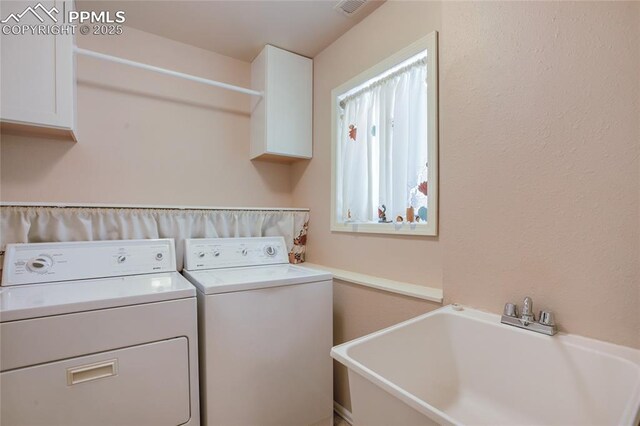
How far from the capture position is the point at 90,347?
1.14m

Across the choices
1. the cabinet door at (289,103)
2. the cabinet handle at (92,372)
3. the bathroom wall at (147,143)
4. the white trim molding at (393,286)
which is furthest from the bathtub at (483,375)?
the bathroom wall at (147,143)

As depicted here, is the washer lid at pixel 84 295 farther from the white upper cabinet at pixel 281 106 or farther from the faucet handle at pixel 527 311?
the faucet handle at pixel 527 311

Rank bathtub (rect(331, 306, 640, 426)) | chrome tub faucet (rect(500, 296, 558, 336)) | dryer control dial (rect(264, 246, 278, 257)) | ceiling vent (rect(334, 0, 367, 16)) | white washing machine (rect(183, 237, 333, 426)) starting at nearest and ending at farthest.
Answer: bathtub (rect(331, 306, 640, 426))
chrome tub faucet (rect(500, 296, 558, 336))
white washing machine (rect(183, 237, 333, 426))
ceiling vent (rect(334, 0, 367, 16))
dryer control dial (rect(264, 246, 278, 257))

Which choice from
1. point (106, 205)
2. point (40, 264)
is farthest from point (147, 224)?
point (40, 264)

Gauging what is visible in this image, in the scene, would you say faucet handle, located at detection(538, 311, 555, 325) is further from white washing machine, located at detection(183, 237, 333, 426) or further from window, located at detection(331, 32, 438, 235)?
white washing machine, located at detection(183, 237, 333, 426)

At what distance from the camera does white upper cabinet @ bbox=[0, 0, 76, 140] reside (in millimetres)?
1401

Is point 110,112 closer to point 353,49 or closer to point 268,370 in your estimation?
point 353,49

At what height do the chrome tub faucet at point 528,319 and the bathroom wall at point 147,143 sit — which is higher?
the bathroom wall at point 147,143

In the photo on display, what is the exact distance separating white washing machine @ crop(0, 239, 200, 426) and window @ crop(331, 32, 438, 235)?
1.10m

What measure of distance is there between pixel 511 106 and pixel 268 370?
1.58 metres

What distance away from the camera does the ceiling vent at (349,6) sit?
69.6 inches

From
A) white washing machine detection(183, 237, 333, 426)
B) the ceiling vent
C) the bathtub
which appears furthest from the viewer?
the ceiling vent

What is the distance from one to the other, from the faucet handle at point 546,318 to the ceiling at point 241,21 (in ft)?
5.86

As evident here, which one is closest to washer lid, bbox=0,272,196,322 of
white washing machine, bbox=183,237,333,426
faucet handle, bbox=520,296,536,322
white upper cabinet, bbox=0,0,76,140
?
white washing machine, bbox=183,237,333,426
